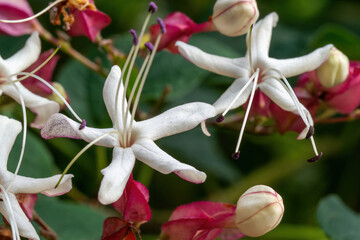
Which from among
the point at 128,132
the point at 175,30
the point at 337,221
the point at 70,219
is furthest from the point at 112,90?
the point at 337,221

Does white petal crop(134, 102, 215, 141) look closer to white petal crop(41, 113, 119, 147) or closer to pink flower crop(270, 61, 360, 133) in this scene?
white petal crop(41, 113, 119, 147)

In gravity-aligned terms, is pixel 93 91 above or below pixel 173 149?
above

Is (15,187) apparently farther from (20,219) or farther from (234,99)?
(234,99)

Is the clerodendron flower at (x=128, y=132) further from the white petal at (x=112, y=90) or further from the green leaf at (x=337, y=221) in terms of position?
the green leaf at (x=337, y=221)

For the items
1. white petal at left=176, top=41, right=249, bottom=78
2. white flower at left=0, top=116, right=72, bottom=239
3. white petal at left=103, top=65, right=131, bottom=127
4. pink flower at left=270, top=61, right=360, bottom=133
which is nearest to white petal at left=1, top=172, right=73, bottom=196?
white flower at left=0, top=116, right=72, bottom=239

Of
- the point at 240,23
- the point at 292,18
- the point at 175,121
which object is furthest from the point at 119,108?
the point at 292,18

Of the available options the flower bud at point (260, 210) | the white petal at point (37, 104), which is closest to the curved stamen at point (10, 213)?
the white petal at point (37, 104)

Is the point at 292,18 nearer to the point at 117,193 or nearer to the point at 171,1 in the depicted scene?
the point at 171,1
